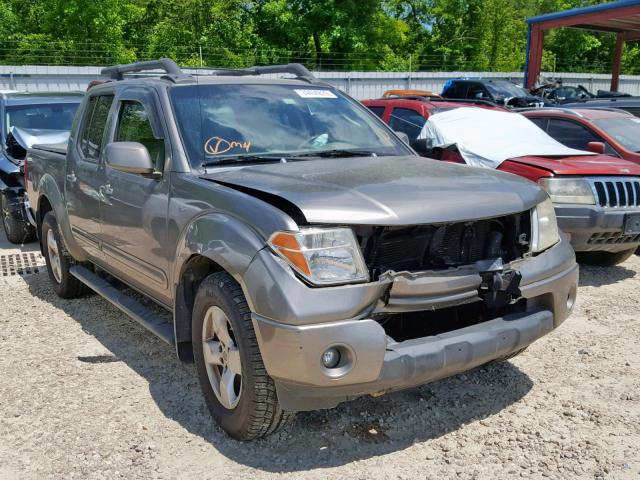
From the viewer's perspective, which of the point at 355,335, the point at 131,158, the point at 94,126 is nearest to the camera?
the point at 355,335

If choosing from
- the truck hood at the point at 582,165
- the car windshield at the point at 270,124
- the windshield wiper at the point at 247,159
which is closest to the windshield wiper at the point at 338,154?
the car windshield at the point at 270,124

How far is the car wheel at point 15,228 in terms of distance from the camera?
7871mm

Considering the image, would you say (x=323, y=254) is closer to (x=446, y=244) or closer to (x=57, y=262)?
(x=446, y=244)

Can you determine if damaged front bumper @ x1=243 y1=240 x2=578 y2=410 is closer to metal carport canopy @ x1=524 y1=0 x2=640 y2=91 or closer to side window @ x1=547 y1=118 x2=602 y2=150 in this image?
Result: side window @ x1=547 y1=118 x2=602 y2=150

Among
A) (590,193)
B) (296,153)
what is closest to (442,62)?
(590,193)

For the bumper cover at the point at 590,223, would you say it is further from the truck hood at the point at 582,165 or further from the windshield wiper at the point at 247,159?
the windshield wiper at the point at 247,159

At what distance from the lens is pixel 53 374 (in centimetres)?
427

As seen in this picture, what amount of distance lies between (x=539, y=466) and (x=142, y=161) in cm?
260

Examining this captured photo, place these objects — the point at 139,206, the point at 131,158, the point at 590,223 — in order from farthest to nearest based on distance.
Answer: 1. the point at 590,223
2. the point at 139,206
3. the point at 131,158

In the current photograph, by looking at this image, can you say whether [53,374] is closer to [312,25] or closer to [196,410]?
[196,410]

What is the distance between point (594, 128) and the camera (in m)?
7.77

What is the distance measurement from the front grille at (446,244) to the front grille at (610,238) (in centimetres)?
273

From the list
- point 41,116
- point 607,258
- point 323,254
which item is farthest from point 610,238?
point 41,116

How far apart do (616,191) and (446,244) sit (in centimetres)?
336
